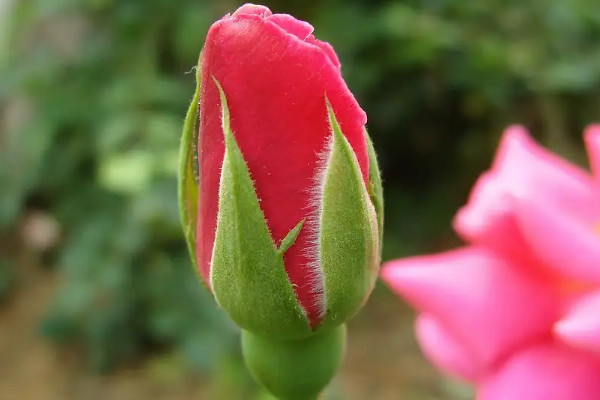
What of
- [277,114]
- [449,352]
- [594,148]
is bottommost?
[449,352]

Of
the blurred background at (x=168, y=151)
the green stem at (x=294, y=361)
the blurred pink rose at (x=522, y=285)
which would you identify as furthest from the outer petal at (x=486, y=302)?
the blurred background at (x=168, y=151)

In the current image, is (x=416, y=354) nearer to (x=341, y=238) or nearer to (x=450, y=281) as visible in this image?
(x=450, y=281)

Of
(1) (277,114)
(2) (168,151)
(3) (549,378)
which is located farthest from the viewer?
(2) (168,151)

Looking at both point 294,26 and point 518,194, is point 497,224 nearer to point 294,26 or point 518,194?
point 518,194

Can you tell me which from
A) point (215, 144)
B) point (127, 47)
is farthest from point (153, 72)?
point (215, 144)

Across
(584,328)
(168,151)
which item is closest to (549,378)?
(584,328)

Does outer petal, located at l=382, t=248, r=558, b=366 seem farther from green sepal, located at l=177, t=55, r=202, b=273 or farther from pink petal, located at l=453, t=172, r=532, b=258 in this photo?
green sepal, located at l=177, t=55, r=202, b=273
